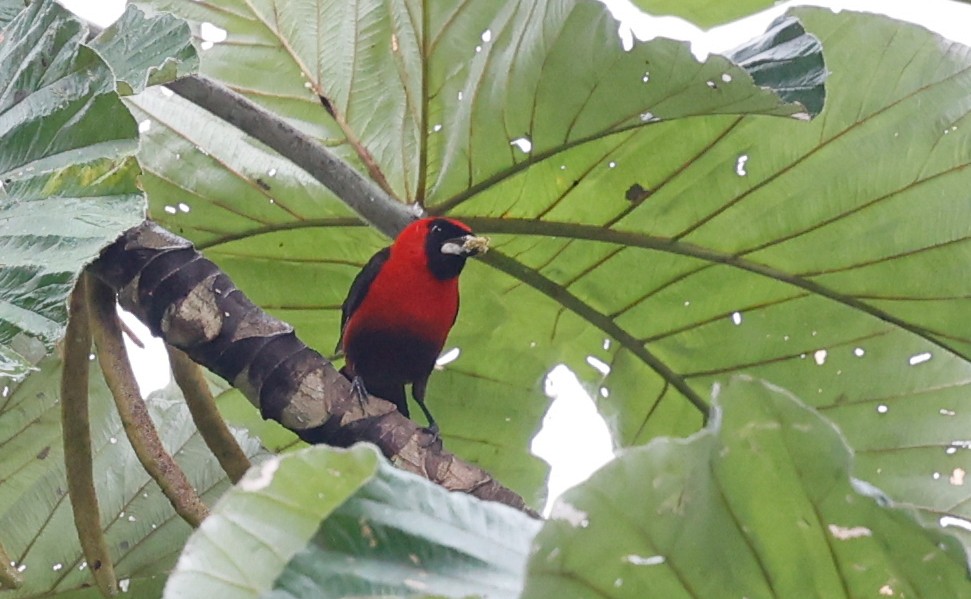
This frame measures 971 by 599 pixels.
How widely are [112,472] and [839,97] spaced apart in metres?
1.79

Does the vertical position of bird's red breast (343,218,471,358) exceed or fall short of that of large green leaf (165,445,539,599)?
it falls short

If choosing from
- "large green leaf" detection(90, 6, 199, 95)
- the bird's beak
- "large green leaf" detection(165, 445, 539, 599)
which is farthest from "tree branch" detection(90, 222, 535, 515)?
the bird's beak

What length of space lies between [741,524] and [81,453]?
125cm

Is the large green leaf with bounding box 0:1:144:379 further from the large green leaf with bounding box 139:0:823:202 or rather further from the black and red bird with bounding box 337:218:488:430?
the black and red bird with bounding box 337:218:488:430

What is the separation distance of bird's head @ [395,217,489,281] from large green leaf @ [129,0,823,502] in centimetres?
12

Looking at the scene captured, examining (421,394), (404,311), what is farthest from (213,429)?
Answer: (404,311)

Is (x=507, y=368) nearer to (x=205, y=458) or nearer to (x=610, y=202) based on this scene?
(x=610, y=202)

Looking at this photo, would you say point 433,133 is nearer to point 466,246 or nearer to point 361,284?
point 466,246

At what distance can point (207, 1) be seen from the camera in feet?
8.91

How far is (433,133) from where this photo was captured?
9.04 feet

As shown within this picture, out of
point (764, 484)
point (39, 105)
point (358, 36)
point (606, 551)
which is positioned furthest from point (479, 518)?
point (358, 36)

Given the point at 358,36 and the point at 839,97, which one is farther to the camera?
the point at 358,36

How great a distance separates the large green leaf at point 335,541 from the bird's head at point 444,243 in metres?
1.83

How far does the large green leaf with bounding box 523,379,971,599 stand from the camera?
1067 mm
